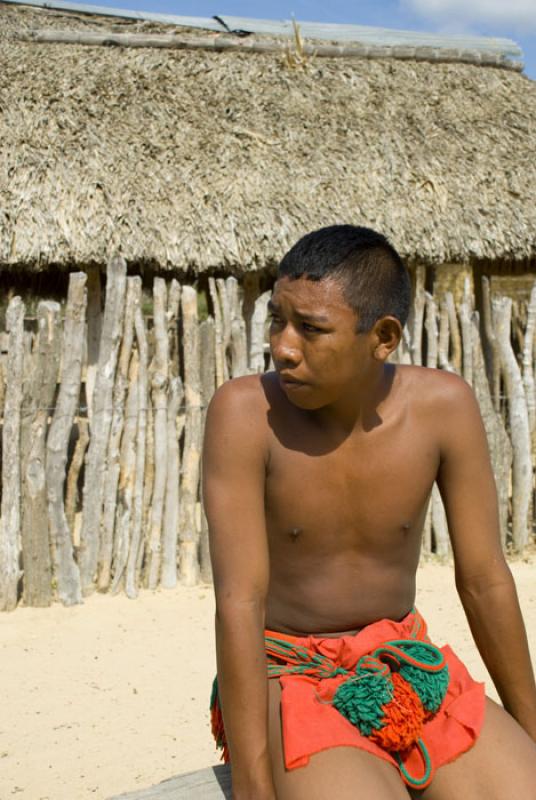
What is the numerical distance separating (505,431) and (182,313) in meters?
2.42

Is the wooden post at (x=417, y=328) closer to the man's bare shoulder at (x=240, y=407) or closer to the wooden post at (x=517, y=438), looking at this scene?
the wooden post at (x=517, y=438)

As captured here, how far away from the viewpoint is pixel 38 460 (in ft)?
17.5

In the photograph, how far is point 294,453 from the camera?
2064 mm

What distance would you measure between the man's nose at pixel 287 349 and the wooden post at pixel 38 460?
3.67 metres

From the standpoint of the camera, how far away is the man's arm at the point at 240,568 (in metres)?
1.81

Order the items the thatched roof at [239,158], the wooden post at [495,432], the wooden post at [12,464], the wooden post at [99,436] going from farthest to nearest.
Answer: the thatched roof at [239,158] → the wooden post at [495,432] → the wooden post at [99,436] → the wooden post at [12,464]

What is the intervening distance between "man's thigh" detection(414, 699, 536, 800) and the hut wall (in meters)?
3.80

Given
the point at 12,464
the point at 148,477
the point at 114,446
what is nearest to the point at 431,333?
the point at 148,477

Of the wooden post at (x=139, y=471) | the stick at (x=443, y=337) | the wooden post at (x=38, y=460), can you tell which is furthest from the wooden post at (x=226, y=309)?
the stick at (x=443, y=337)

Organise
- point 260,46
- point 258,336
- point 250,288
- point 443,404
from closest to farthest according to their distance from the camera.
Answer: point 443,404
point 258,336
point 250,288
point 260,46

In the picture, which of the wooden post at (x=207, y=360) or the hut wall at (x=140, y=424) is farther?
the wooden post at (x=207, y=360)

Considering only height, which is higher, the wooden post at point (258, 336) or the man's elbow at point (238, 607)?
the wooden post at point (258, 336)

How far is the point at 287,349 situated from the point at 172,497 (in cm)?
393

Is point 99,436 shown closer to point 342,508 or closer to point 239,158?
point 239,158
